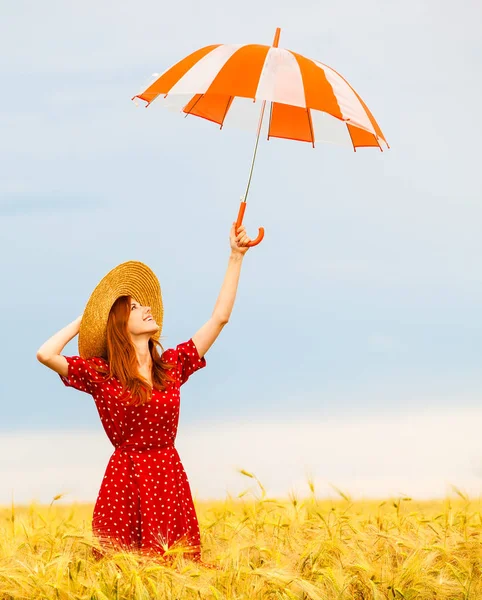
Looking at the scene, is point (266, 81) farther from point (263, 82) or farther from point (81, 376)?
point (81, 376)

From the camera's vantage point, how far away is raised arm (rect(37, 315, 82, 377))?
18.4 ft

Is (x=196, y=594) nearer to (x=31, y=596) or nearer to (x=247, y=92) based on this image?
(x=31, y=596)

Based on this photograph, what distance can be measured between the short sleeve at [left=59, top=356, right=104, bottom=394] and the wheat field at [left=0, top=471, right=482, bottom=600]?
86 centimetres

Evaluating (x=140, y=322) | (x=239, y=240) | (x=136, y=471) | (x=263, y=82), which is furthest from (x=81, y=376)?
(x=263, y=82)

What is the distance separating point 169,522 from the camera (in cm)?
582

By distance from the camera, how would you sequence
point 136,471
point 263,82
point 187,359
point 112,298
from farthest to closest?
point 187,359 → point 112,298 → point 136,471 → point 263,82

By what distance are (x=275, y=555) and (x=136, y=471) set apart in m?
0.97

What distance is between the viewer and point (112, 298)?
19.3ft

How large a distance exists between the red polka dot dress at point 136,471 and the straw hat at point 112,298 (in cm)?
12

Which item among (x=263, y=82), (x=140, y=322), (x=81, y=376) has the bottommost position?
(x=81, y=376)

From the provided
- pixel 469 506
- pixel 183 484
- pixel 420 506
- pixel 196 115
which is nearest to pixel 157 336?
pixel 183 484

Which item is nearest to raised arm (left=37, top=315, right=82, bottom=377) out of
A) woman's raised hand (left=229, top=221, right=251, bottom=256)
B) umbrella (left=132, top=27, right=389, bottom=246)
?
woman's raised hand (left=229, top=221, right=251, bottom=256)

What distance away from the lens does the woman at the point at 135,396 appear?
224 inches

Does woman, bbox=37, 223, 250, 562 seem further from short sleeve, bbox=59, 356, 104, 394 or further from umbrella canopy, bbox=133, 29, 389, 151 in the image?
umbrella canopy, bbox=133, 29, 389, 151
